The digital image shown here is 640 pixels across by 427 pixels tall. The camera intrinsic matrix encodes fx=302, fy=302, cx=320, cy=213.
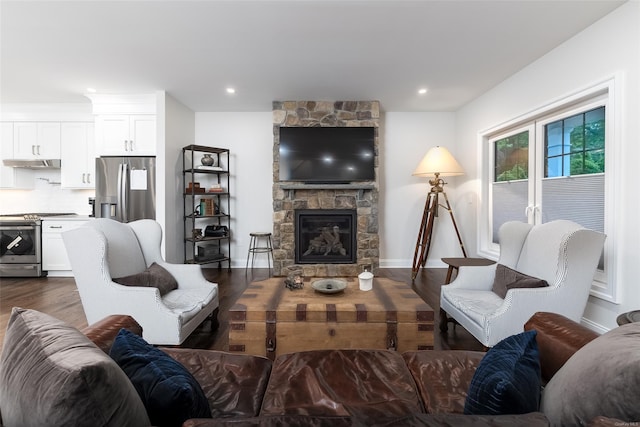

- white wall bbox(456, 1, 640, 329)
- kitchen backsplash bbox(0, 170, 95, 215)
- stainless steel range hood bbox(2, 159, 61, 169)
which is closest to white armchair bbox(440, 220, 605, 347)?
white wall bbox(456, 1, 640, 329)

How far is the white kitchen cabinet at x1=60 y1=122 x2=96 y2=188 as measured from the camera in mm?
4582

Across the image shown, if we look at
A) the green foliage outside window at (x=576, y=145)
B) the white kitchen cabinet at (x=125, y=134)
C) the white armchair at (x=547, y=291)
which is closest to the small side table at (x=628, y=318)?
the white armchair at (x=547, y=291)

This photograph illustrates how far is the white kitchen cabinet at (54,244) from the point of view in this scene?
14.2 feet

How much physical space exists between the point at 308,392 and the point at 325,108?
4.05m

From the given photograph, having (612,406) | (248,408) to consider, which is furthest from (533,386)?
(248,408)

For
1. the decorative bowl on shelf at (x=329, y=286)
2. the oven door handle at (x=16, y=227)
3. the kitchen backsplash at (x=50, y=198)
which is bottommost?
the decorative bowl on shelf at (x=329, y=286)

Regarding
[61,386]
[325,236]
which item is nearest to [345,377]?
[61,386]

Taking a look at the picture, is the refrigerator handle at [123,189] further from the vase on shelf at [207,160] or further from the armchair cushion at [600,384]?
the armchair cushion at [600,384]

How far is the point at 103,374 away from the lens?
603 mm

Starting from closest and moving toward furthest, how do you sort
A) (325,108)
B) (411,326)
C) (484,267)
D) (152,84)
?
(411,326)
(484,267)
(152,84)
(325,108)

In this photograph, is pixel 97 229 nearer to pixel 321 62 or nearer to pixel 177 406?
pixel 177 406

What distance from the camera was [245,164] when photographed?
4949 mm

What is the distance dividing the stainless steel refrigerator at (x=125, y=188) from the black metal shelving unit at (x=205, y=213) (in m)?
0.49

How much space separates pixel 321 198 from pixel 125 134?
2.90m
